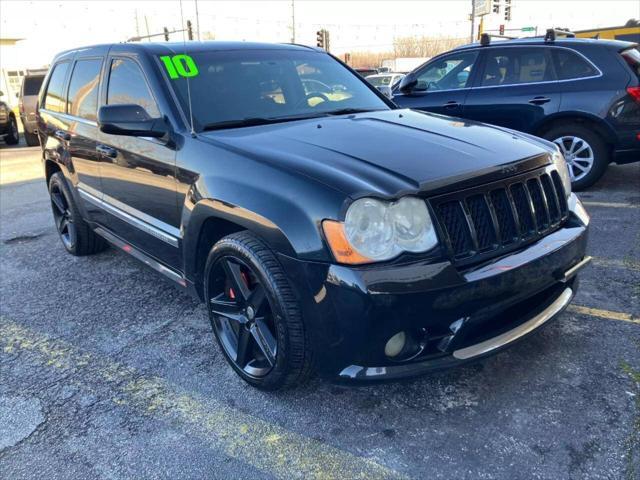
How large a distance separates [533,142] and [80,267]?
3.85 metres

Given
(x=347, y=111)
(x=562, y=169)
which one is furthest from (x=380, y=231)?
(x=347, y=111)

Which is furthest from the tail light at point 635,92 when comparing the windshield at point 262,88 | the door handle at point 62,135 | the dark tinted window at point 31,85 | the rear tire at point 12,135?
the rear tire at point 12,135

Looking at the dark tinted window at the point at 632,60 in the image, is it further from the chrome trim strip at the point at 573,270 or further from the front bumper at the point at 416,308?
the front bumper at the point at 416,308

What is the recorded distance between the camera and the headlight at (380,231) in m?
2.16

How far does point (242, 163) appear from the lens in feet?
8.53

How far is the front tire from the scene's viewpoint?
2371 millimetres

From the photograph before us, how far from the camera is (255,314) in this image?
8.73ft

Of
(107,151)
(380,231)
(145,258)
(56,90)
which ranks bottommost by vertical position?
(145,258)

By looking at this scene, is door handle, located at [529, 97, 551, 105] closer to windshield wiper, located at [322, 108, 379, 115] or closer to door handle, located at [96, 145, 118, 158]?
windshield wiper, located at [322, 108, 379, 115]

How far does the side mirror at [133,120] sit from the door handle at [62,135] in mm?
1535

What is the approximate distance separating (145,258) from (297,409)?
5.25 feet

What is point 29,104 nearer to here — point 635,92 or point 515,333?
point 635,92

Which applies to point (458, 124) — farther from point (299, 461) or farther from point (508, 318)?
point (299, 461)

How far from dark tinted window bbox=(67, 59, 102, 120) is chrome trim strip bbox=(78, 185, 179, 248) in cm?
61
